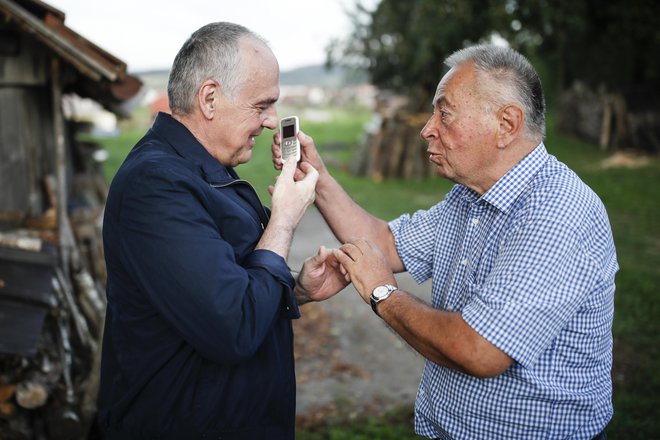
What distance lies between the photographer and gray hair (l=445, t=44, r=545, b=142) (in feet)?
7.79

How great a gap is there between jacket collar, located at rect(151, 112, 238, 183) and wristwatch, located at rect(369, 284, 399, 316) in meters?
0.73

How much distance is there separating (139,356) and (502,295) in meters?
1.30

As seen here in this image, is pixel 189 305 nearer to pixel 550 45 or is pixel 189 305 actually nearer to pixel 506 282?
pixel 506 282

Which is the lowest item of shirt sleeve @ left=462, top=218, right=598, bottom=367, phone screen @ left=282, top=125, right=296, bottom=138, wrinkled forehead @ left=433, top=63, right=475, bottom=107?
shirt sleeve @ left=462, top=218, right=598, bottom=367

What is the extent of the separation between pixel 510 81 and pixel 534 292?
2.75 ft

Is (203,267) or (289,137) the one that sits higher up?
(289,137)

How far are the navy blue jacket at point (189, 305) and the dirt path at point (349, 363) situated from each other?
299 cm

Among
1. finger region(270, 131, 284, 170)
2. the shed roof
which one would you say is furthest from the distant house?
finger region(270, 131, 284, 170)

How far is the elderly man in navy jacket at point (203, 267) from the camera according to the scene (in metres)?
2.00

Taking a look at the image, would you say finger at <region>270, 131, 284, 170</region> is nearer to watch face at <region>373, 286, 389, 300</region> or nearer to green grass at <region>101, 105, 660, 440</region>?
watch face at <region>373, 286, 389, 300</region>

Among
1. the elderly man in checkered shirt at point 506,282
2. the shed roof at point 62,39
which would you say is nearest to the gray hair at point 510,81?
the elderly man in checkered shirt at point 506,282

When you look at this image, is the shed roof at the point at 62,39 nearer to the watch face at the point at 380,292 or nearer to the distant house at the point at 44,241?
the distant house at the point at 44,241

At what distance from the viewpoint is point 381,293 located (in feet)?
8.02

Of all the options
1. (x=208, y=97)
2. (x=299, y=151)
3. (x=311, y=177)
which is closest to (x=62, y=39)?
(x=299, y=151)
